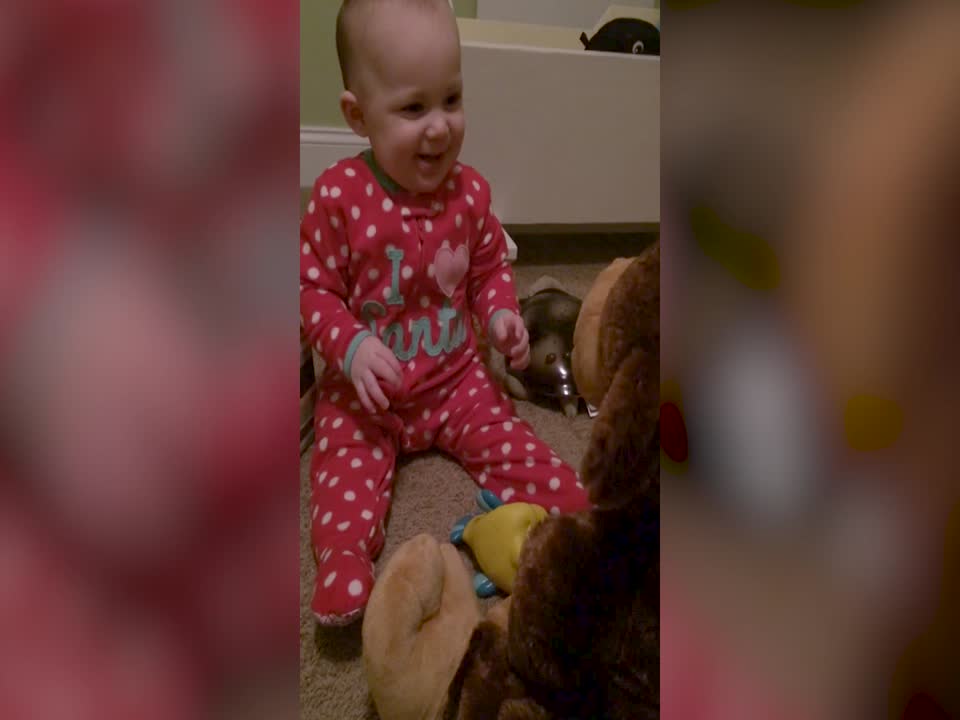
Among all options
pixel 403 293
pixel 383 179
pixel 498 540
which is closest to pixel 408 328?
pixel 403 293

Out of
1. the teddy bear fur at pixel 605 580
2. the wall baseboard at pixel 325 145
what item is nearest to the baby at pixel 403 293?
the teddy bear fur at pixel 605 580

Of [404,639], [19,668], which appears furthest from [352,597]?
[19,668]

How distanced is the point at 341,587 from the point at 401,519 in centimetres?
15

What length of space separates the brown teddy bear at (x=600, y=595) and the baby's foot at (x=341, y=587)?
11 cm

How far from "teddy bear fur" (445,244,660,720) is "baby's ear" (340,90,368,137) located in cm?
49

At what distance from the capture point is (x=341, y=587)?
1.92 feet

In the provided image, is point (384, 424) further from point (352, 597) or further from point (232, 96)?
point (232, 96)


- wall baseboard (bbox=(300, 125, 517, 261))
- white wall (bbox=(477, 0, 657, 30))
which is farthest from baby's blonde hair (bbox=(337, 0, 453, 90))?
white wall (bbox=(477, 0, 657, 30))

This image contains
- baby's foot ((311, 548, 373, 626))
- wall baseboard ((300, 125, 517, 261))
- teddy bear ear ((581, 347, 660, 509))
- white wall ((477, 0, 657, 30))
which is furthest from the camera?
white wall ((477, 0, 657, 30))

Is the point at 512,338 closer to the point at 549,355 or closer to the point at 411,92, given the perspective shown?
the point at 549,355

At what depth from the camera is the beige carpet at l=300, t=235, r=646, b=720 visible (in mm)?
514

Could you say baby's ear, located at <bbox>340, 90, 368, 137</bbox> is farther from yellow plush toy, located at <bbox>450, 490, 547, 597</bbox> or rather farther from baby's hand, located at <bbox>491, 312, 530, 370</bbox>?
yellow plush toy, located at <bbox>450, 490, 547, 597</bbox>

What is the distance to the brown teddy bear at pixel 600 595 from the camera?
350mm

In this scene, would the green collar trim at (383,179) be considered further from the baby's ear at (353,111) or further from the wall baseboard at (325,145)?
the wall baseboard at (325,145)
